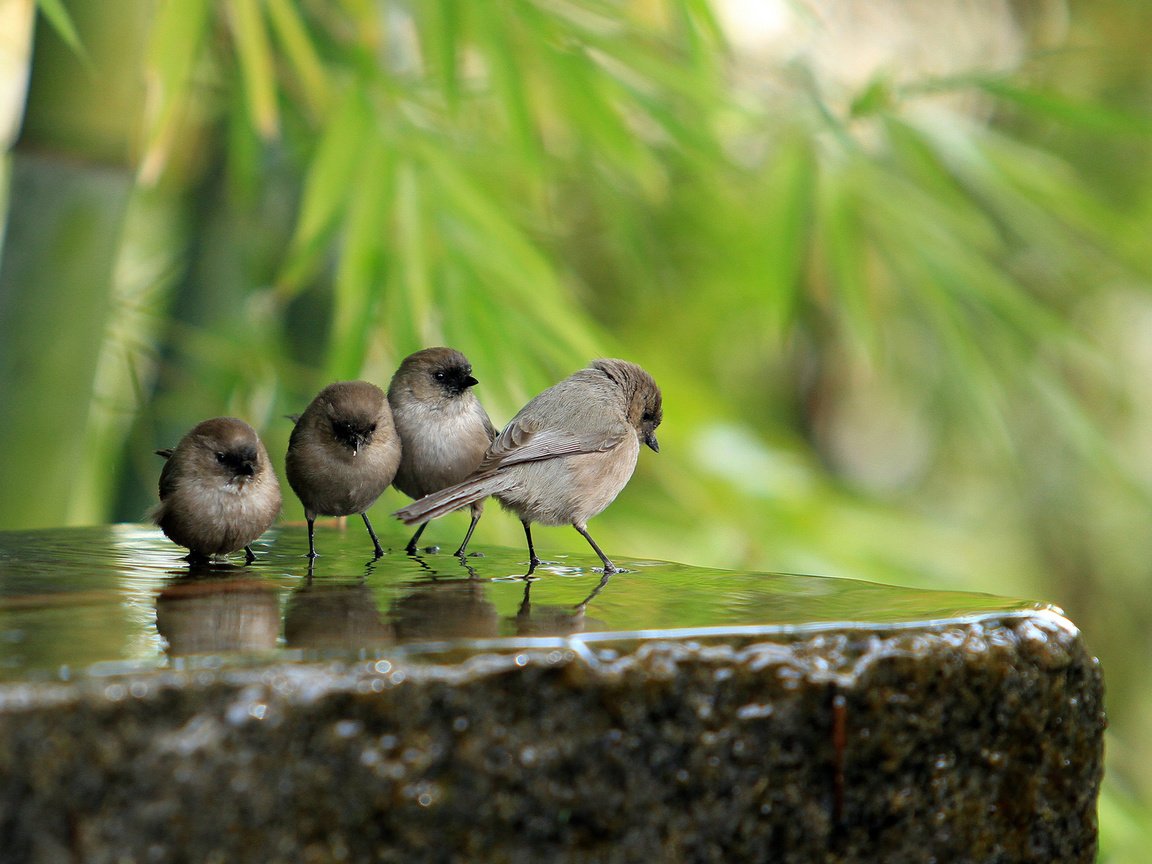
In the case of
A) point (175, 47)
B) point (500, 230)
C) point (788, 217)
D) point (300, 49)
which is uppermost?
point (300, 49)

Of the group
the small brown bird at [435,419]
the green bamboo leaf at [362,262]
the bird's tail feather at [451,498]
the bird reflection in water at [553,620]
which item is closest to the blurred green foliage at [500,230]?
the green bamboo leaf at [362,262]

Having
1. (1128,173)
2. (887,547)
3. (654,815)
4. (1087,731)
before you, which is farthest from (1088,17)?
(654,815)

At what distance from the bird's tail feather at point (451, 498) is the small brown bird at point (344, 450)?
0.60 feet

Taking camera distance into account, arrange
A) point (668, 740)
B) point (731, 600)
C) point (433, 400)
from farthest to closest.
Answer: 1. point (433, 400)
2. point (731, 600)
3. point (668, 740)

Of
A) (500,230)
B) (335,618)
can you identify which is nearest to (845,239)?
(500,230)

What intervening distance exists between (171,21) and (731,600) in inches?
90.1

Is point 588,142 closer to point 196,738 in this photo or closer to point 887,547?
point 887,547

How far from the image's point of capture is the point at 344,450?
2.48 m

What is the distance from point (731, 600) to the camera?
2.23 metres

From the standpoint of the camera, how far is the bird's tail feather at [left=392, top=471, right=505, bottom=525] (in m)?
2.22

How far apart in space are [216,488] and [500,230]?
1.54 meters

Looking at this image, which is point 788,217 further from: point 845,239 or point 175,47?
point 175,47

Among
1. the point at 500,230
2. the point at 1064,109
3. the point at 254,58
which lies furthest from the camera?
the point at 1064,109

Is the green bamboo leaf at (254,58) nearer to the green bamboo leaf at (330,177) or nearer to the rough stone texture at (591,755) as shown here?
the green bamboo leaf at (330,177)
